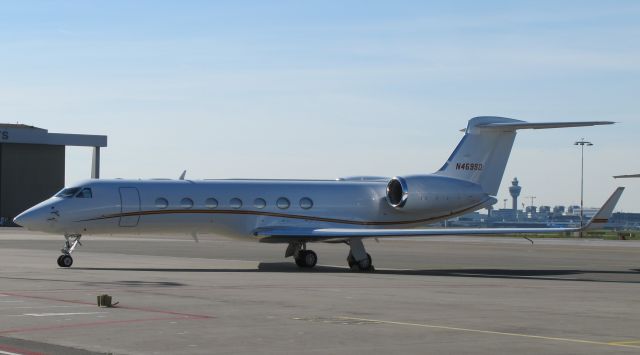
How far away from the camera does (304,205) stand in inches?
1332

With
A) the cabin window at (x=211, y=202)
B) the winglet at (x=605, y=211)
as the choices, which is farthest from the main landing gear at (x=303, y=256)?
the winglet at (x=605, y=211)

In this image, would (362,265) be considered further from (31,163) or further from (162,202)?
(31,163)

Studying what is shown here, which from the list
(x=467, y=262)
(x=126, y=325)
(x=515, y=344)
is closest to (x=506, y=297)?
(x=515, y=344)

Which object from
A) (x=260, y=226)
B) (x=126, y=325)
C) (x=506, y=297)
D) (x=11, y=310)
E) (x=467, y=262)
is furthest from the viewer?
(x=467, y=262)

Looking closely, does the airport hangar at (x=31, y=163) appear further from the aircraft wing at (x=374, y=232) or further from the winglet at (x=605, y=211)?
the winglet at (x=605, y=211)

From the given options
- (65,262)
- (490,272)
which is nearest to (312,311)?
(65,262)

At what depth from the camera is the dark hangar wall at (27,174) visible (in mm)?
99438

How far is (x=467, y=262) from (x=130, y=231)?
1344 centimetres

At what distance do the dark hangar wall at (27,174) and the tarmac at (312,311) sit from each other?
69748 mm

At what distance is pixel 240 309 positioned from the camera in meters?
17.7

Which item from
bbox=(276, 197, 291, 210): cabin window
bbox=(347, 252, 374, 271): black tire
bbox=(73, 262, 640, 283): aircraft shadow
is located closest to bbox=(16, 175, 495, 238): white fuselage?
bbox=(276, 197, 291, 210): cabin window

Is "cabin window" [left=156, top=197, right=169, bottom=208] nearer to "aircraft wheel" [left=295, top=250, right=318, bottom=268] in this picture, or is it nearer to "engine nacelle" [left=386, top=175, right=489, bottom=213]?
"aircraft wheel" [left=295, top=250, right=318, bottom=268]

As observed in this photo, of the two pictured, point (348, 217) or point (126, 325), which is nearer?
point (126, 325)

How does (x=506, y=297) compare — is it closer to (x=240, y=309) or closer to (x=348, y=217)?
(x=240, y=309)
